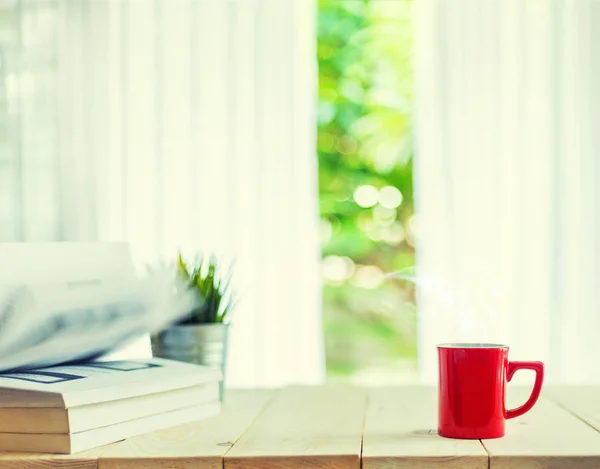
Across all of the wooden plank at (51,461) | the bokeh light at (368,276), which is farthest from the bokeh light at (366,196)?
Answer: the wooden plank at (51,461)

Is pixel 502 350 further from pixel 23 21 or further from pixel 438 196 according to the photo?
pixel 23 21

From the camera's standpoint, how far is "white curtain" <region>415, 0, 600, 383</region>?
8.36 ft

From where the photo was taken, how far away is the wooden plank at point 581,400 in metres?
0.97

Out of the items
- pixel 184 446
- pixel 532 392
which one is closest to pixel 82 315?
pixel 184 446

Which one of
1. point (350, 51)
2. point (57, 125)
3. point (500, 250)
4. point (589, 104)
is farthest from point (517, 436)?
point (350, 51)

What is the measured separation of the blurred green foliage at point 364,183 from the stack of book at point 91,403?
397 centimetres

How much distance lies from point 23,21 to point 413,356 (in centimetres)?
342

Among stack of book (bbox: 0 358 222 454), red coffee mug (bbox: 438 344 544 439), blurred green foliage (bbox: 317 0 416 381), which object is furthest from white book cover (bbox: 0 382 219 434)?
blurred green foliage (bbox: 317 0 416 381)

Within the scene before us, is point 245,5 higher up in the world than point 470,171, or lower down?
higher up

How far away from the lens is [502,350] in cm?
83

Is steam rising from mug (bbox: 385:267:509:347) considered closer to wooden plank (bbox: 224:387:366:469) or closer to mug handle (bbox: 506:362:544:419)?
wooden plank (bbox: 224:387:366:469)

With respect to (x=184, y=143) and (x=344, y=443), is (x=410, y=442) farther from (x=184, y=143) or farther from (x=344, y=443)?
(x=184, y=143)

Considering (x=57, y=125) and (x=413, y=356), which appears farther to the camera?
(x=413, y=356)

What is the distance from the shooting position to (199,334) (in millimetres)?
1117
